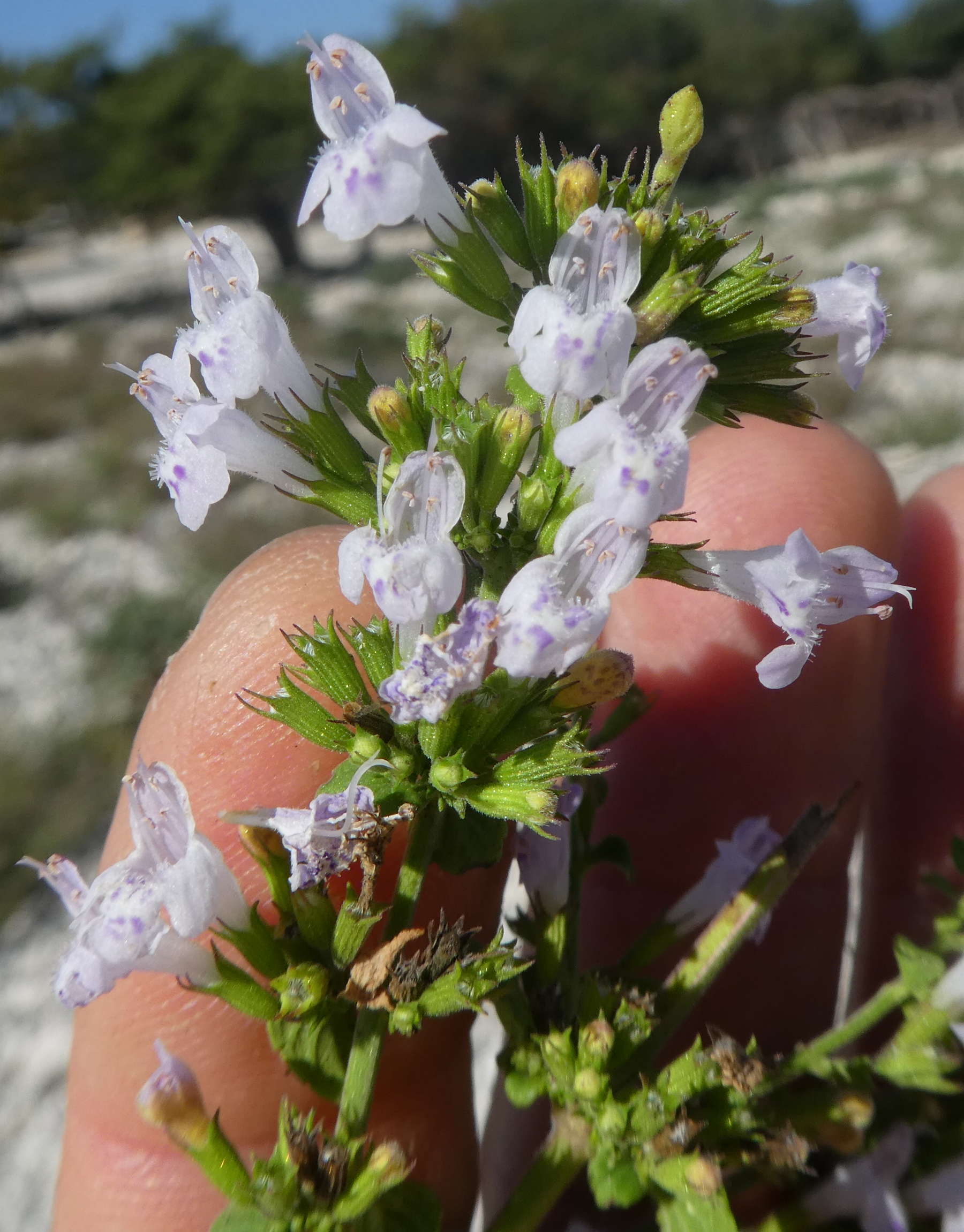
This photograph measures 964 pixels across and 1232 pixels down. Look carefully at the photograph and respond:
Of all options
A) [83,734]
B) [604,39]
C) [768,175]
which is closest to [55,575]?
[83,734]

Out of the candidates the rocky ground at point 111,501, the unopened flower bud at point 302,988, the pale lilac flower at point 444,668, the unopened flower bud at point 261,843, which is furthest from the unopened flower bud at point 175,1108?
the rocky ground at point 111,501

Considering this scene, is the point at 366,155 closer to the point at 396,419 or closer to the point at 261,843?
the point at 396,419

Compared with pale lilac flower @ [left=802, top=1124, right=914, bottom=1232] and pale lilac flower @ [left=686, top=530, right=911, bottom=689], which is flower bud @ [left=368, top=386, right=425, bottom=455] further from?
pale lilac flower @ [left=802, top=1124, right=914, bottom=1232]

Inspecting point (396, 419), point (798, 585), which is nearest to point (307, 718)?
point (396, 419)

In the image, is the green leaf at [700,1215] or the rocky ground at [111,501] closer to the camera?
the green leaf at [700,1215]

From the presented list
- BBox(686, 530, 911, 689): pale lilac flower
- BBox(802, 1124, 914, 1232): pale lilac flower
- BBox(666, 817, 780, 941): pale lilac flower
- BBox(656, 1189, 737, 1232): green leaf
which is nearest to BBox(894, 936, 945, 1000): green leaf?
BBox(666, 817, 780, 941): pale lilac flower

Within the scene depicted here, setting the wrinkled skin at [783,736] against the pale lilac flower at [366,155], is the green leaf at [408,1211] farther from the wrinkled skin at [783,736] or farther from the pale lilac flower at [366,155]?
the pale lilac flower at [366,155]
